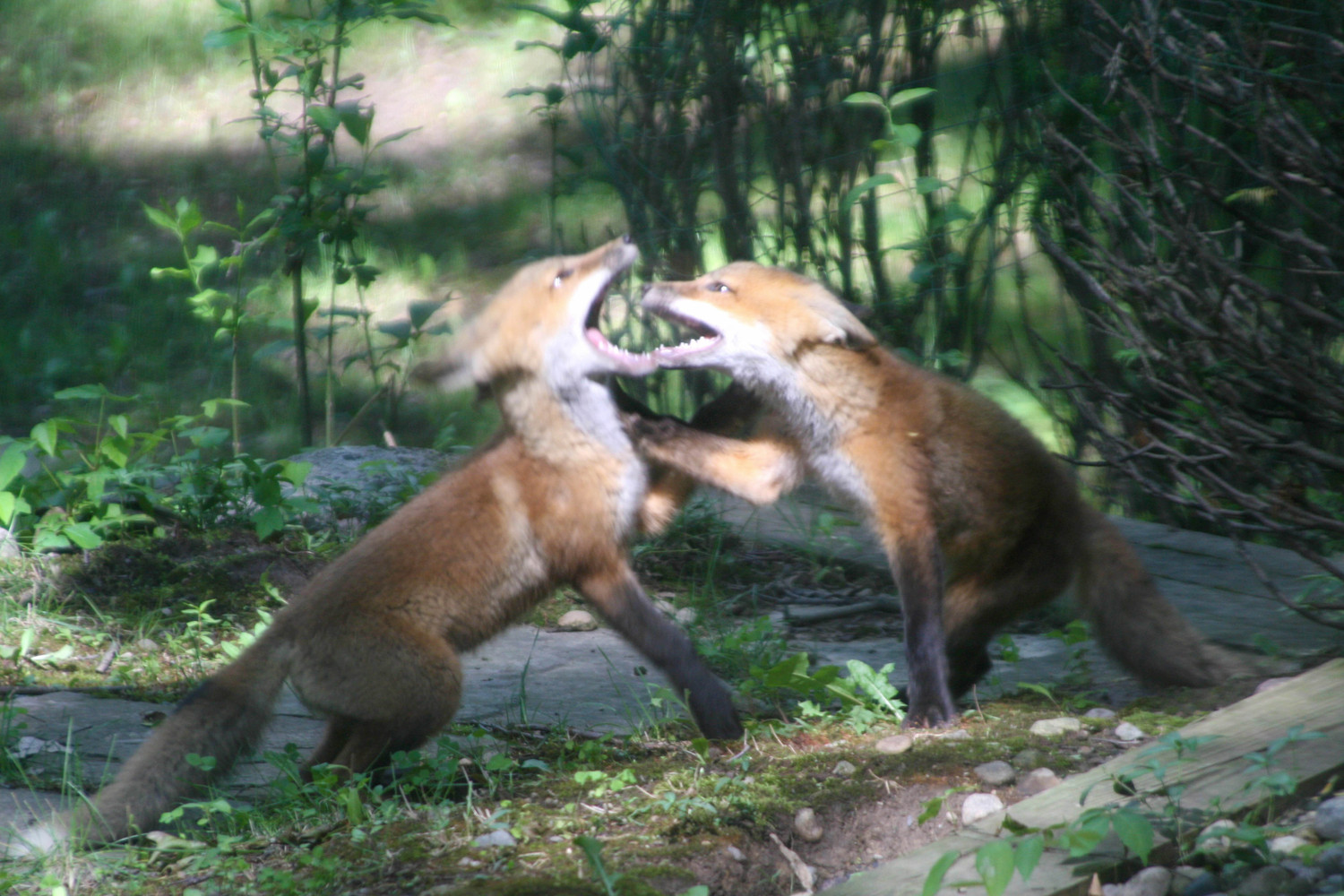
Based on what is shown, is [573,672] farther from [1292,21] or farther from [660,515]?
[1292,21]

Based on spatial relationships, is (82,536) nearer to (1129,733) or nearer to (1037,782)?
(1037,782)

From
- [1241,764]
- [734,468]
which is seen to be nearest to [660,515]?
[734,468]

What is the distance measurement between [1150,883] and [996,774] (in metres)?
0.70

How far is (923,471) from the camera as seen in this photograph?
12.7 feet

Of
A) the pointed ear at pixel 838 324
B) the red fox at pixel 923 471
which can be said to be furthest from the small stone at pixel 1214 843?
the pointed ear at pixel 838 324

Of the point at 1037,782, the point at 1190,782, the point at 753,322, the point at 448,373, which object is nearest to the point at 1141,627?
the point at 1037,782

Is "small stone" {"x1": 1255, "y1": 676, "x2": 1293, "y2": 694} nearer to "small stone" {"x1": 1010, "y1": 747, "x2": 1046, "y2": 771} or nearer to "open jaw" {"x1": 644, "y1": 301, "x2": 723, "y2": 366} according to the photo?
"small stone" {"x1": 1010, "y1": 747, "x2": 1046, "y2": 771}

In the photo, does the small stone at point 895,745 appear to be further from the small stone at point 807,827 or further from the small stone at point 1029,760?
the small stone at point 807,827

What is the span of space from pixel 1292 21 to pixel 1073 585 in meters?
2.72

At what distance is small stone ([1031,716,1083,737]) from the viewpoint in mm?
3238

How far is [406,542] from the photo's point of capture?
3.65 m

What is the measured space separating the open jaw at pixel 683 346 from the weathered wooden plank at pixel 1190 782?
75.3 inches

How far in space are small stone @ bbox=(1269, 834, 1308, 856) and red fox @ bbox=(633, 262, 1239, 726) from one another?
1.39 meters

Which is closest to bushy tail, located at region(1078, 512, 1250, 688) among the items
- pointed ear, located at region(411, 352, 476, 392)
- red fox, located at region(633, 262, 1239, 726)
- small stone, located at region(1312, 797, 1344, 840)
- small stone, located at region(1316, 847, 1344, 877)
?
red fox, located at region(633, 262, 1239, 726)
